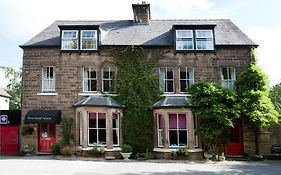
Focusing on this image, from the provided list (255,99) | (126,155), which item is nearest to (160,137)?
(126,155)

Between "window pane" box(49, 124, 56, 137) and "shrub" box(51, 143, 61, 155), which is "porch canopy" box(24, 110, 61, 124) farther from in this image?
"shrub" box(51, 143, 61, 155)

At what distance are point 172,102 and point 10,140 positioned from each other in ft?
40.5

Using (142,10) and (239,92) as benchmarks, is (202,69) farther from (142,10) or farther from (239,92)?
(142,10)

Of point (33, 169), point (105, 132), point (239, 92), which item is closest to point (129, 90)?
point (105, 132)

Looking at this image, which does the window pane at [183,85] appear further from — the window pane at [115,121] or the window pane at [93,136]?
the window pane at [93,136]

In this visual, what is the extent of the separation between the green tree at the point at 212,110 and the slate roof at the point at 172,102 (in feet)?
2.75

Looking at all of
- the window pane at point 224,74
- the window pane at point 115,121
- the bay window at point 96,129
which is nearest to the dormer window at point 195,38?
the window pane at point 224,74

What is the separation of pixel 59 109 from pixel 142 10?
1062cm

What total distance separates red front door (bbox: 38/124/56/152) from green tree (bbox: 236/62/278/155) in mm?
13238

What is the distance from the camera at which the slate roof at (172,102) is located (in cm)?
2070

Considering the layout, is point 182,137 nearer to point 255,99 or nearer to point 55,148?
point 255,99

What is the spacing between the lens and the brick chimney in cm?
2570

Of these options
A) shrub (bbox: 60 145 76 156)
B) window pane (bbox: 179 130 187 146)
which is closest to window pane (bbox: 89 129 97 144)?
shrub (bbox: 60 145 76 156)

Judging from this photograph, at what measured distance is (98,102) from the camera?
2098cm
